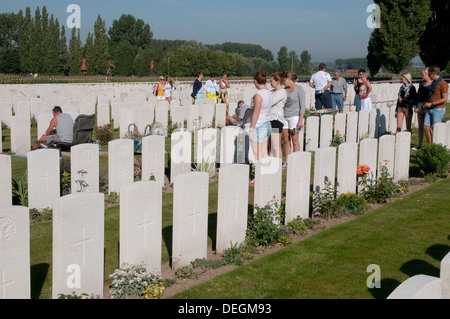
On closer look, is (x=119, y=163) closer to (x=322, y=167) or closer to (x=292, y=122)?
(x=322, y=167)

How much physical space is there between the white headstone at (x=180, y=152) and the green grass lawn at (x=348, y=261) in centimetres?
329

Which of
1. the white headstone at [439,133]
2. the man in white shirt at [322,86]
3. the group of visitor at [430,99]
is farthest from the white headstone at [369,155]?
the man in white shirt at [322,86]

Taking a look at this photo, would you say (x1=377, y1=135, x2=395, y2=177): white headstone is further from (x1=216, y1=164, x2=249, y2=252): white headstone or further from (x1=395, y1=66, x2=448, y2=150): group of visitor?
(x1=216, y1=164, x2=249, y2=252): white headstone

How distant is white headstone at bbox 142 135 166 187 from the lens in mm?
8477

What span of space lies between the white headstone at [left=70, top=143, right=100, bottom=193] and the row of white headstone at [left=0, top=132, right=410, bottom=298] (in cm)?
2

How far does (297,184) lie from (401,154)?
10.0 ft

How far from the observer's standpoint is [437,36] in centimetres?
4269

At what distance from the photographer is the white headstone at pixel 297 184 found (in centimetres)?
654

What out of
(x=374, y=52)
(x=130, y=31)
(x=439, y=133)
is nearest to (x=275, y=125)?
(x=439, y=133)

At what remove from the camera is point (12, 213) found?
387cm

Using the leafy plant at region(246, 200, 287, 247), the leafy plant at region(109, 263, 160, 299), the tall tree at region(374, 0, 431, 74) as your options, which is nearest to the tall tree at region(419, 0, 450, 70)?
the tall tree at region(374, 0, 431, 74)

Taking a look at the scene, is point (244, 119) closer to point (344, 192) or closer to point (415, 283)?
point (344, 192)
